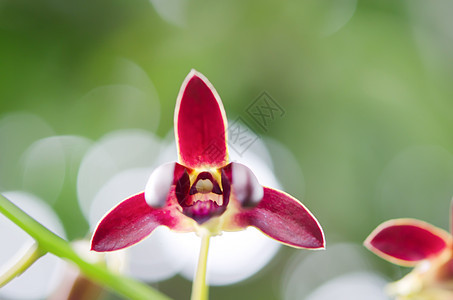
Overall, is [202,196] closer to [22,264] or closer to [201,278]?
[201,278]

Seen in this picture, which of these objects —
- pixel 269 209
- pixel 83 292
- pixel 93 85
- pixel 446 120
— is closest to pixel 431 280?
pixel 269 209

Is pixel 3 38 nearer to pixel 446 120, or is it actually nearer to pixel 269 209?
pixel 269 209

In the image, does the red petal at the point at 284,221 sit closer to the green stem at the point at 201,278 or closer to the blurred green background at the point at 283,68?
the green stem at the point at 201,278

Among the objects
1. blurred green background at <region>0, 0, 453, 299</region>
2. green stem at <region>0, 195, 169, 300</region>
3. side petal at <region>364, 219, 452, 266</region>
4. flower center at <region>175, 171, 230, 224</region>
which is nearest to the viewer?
green stem at <region>0, 195, 169, 300</region>

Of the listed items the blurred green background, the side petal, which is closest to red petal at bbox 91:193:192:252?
the side petal

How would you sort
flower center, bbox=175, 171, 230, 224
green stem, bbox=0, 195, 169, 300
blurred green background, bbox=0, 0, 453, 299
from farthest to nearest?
blurred green background, bbox=0, 0, 453, 299
flower center, bbox=175, 171, 230, 224
green stem, bbox=0, 195, 169, 300

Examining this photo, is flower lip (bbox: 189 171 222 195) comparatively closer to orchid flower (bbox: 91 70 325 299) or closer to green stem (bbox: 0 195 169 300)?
orchid flower (bbox: 91 70 325 299)
